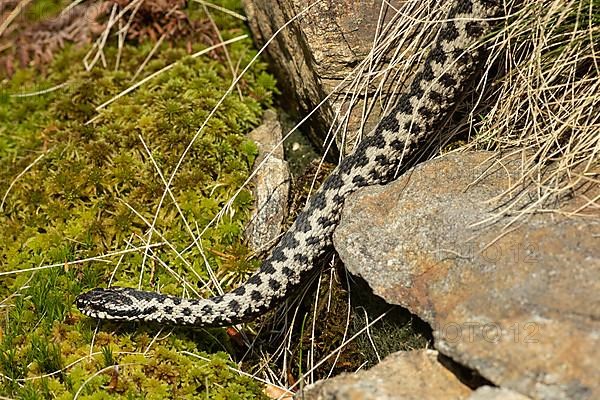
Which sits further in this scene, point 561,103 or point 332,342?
point 332,342

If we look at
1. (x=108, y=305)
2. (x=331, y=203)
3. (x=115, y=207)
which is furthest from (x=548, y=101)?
(x=115, y=207)

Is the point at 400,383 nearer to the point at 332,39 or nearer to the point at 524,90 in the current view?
the point at 524,90

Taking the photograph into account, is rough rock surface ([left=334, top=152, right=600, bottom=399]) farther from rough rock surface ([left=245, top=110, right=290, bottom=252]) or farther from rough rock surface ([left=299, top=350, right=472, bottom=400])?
rough rock surface ([left=245, top=110, right=290, bottom=252])

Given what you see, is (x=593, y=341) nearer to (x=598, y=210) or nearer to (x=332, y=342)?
(x=598, y=210)

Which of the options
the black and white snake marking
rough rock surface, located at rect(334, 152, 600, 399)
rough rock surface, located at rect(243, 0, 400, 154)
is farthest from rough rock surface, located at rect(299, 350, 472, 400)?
rough rock surface, located at rect(243, 0, 400, 154)

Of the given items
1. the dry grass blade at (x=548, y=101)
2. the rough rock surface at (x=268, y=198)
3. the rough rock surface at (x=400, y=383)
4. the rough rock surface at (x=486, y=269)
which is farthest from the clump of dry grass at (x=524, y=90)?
the rough rock surface at (x=400, y=383)

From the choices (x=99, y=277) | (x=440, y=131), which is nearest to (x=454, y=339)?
(x=440, y=131)
